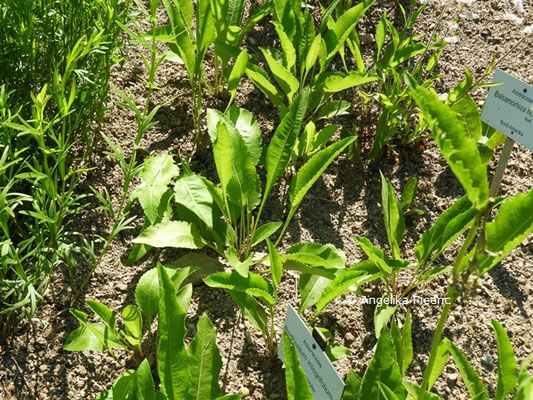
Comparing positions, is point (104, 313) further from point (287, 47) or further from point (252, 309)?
point (287, 47)

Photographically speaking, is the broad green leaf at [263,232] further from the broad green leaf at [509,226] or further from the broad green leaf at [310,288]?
the broad green leaf at [509,226]

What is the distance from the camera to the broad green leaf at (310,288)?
1819 millimetres

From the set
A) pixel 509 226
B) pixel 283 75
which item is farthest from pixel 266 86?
pixel 509 226

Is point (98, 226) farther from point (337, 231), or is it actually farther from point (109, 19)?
point (337, 231)

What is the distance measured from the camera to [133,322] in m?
1.72

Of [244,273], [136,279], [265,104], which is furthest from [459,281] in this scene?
[265,104]

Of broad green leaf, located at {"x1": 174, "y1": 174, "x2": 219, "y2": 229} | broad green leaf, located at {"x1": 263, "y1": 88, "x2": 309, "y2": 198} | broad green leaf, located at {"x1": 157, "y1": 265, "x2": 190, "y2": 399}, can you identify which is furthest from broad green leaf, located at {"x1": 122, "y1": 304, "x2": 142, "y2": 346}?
broad green leaf, located at {"x1": 263, "y1": 88, "x2": 309, "y2": 198}

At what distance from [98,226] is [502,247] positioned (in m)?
1.32

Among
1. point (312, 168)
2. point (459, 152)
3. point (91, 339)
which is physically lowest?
point (91, 339)

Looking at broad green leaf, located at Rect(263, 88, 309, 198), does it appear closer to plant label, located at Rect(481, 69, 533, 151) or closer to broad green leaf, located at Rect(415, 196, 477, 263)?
broad green leaf, located at Rect(415, 196, 477, 263)

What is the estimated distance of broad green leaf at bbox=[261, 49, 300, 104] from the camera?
7.02 ft

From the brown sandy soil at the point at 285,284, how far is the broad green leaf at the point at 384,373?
40 cm

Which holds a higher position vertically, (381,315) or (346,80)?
(346,80)

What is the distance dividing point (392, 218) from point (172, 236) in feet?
2.05
